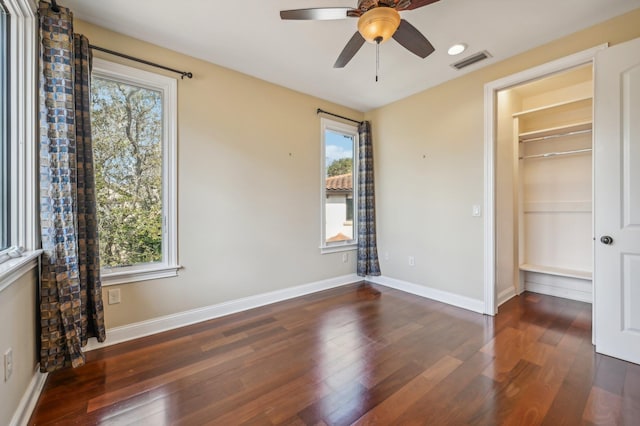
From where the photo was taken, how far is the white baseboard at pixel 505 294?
3.29 metres

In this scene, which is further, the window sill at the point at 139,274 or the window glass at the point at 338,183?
the window glass at the point at 338,183

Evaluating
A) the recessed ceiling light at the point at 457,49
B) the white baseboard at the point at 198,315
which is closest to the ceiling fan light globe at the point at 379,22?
the recessed ceiling light at the point at 457,49

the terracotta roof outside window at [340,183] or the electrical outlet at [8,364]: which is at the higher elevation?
the terracotta roof outside window at [340,183]

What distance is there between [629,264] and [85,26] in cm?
473

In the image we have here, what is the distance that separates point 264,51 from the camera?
8.80 feet

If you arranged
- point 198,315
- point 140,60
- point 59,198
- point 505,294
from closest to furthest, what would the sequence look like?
point 59,198, point 140,60, point 198,315, point 505,294

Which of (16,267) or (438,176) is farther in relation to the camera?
(438,176)

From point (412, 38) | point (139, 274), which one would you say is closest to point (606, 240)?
point (412, 38)

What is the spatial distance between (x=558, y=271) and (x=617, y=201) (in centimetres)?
169

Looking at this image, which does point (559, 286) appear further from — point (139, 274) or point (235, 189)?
point (139, 274)

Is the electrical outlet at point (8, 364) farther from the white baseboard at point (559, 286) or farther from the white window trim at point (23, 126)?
the white baseboard at point (559, 286)

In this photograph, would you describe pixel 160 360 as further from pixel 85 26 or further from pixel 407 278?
pixel 407 278

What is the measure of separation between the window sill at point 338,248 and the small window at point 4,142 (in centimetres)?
296

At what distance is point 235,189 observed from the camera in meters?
3.03
